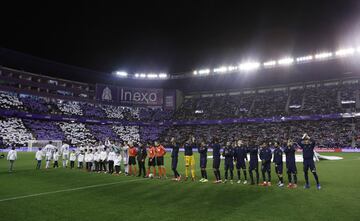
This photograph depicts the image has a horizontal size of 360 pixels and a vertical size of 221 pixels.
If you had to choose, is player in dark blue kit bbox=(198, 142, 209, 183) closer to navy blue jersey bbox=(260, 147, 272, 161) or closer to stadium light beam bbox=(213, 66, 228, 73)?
navy blue jersey bbox=(260, 147, 272, 161)

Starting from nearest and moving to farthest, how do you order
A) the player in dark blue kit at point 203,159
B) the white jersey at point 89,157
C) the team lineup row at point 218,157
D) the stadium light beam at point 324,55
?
the team lineup row at point 218,157
the player in dark blue kit at point 203,159
the white jersey at point 89,157
the stadium light beam at point 324,55

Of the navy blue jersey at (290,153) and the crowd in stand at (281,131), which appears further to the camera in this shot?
the crowd in stand at (281,131)

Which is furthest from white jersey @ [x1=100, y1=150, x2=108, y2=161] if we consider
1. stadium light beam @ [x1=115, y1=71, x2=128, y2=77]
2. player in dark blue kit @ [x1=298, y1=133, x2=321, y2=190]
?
stadium light beam @ [x1=115, y1=71, x2=128, y2=77]

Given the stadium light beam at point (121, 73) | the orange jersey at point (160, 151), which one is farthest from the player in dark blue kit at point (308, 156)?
the stadium light beam at point (121, 73)

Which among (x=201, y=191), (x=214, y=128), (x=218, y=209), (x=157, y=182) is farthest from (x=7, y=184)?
(x=214, y=128)

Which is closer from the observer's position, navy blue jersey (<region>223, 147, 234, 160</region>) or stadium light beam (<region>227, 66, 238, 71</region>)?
navy blue jersey (<region>223, 147, 234, 160</region>)

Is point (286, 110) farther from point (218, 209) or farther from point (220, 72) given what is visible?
point (218, 209)

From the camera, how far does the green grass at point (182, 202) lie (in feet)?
28.6

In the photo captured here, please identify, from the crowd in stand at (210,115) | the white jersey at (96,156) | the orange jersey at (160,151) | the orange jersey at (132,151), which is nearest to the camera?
the orange jersey at (160,151)

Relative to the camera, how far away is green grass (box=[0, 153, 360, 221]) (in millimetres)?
8711

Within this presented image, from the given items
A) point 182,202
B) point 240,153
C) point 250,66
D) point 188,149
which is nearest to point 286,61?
point 250,66

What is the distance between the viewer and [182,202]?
10547 mm

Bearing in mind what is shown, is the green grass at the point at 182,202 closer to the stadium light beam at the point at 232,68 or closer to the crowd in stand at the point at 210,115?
the crowd in stand at the point at 210,115

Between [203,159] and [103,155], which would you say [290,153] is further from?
[103,155]
